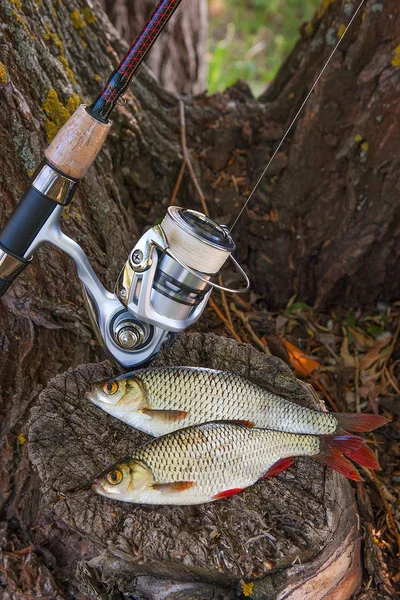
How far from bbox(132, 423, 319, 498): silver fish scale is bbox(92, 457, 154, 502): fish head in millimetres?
22

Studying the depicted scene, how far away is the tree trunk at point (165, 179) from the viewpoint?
210 centimetres

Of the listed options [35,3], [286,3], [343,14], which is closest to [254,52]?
[286,3]

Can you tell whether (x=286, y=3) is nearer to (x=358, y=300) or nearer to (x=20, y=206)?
(x=358, y=300)

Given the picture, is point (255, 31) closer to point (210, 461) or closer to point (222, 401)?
point (222, 401)

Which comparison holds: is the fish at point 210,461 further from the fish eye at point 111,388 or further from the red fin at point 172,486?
the fish eye at point 111,388

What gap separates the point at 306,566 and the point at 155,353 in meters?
0.75

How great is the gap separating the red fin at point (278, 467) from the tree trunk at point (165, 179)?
2.46 feet

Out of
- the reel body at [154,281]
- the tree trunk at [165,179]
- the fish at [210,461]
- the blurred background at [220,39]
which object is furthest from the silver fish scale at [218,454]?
the blurred background at [220,39]

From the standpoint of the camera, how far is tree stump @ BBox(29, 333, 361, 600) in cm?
149

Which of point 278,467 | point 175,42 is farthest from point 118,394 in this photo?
point 175,42

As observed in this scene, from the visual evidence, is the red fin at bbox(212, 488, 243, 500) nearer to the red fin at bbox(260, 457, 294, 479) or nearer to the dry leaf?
the red fin at bbox(260, 457, 294, 479)

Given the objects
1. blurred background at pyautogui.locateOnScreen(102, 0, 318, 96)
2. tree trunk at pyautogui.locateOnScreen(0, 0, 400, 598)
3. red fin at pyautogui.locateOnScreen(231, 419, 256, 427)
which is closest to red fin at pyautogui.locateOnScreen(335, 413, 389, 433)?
red fin at pyautogui.locateOnScreen(231, 419, 256, 427)

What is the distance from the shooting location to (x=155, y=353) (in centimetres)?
188

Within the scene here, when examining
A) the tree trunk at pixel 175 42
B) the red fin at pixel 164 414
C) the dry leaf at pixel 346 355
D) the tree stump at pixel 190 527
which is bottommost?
the tree stump at pixel 190 527
